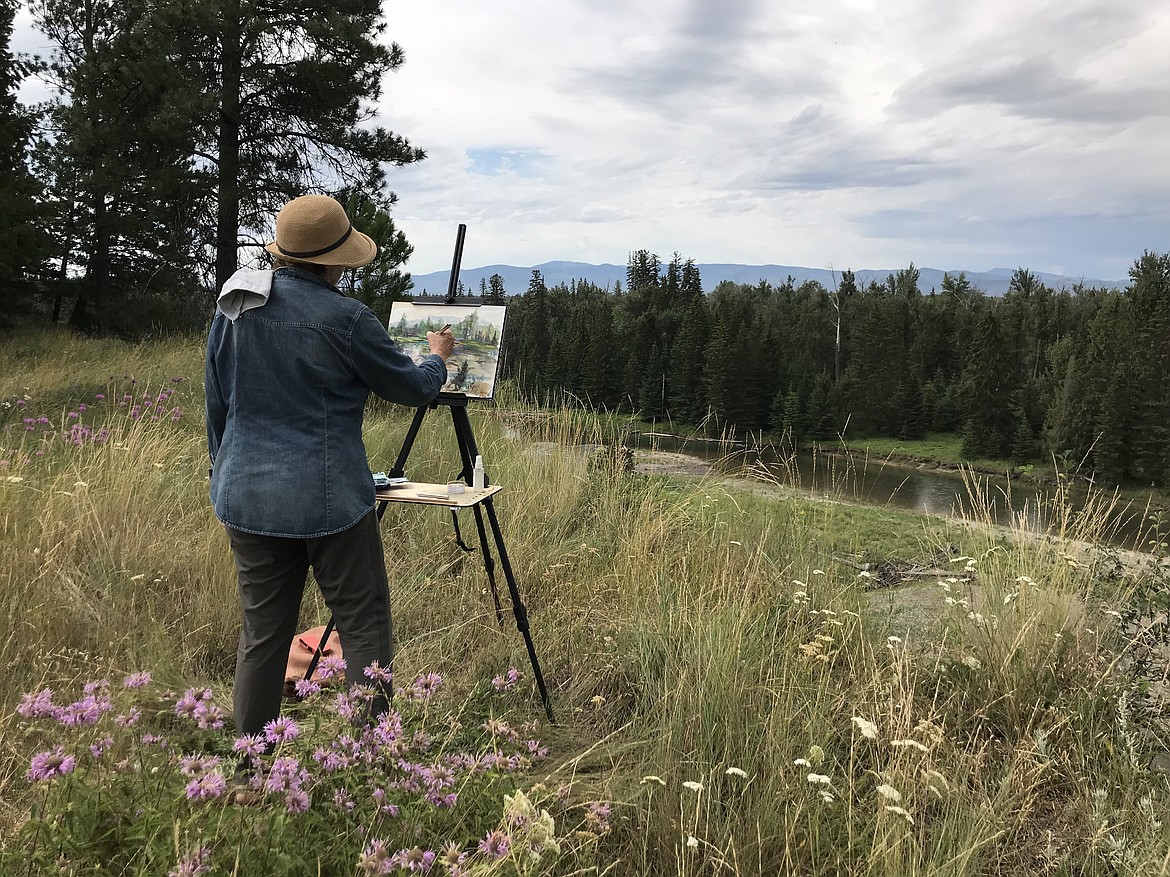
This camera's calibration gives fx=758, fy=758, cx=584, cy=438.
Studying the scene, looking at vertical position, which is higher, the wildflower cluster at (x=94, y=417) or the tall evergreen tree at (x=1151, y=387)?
the tall evergreen tree at (x=1151, y=387)

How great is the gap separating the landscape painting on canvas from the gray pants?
Result: 0.83 meters

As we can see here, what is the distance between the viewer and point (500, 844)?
118cm

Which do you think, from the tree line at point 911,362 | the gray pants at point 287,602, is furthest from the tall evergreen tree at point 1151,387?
the gray pants at point 287,602

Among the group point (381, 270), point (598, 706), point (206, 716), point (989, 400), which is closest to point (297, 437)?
point (206, 716)

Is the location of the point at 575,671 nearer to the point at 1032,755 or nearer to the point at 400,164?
the point at 1032,755

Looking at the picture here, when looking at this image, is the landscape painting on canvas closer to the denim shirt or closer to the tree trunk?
the denim shirt

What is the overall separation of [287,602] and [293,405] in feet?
1.81

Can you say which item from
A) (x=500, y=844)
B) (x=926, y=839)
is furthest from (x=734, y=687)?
(x=500, y=844)

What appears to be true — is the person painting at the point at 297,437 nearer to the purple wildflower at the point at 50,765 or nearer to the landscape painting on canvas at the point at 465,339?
the landscape painting on canvas at the point at 465,339

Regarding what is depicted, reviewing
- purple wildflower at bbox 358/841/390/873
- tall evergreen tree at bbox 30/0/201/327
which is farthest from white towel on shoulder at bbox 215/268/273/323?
tall evergreen tree at bbox 30/0/201/327

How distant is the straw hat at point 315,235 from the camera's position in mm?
1936

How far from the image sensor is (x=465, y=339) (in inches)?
111

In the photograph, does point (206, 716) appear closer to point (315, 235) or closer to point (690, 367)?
point (315, 235)

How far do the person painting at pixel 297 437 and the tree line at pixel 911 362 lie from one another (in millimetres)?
25751
